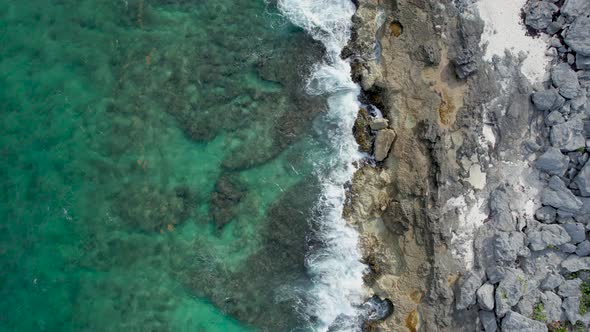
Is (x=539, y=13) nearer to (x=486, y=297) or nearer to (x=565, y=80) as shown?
(x=565, y=80)

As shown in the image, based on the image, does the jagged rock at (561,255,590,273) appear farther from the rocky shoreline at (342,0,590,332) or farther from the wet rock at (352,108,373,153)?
the wet rock at (352,108,373,153)

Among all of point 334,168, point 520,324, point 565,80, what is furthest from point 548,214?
point 334,168

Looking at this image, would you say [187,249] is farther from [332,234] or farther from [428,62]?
[428,62]

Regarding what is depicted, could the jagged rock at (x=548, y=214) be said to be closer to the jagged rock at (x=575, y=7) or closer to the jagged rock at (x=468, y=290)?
the jagged rock at (x=468, y=290)

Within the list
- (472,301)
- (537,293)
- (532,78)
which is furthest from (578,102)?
(472,301)

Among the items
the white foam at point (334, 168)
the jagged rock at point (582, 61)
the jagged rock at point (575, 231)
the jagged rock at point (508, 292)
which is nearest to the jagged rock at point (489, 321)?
the jagged rock at point (508, 292)

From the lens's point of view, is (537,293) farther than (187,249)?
No
